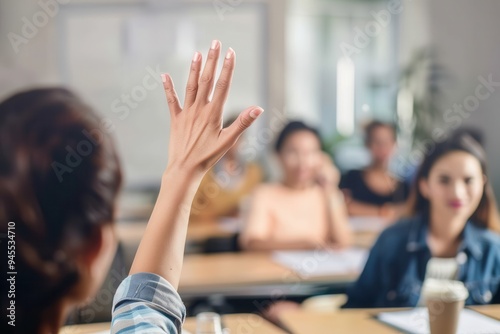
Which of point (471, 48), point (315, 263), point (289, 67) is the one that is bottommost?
point (315, 263)

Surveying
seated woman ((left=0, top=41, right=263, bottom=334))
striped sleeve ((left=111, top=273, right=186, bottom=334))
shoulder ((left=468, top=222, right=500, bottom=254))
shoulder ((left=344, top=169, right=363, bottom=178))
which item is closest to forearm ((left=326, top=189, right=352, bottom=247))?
shoulder ((left=344, top=169, right=363, bottom=178))

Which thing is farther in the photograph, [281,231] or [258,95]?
[258,95]

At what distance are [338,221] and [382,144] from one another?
48 centimetres

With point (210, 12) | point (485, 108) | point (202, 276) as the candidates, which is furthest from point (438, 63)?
point (202, 276)

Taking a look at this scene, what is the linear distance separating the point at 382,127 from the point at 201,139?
239cm

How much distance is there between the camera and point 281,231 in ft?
8.57

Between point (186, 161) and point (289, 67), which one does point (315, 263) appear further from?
point (186, 161)

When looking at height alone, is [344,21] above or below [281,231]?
above

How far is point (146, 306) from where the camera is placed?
0.74 m

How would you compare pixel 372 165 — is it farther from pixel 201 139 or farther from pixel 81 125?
pixel 201 139

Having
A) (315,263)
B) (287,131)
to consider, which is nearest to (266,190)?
(287,131)

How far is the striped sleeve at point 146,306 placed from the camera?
2.36 ft

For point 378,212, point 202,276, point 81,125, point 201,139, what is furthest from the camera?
point 378,212

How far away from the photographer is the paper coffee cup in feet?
4.30
